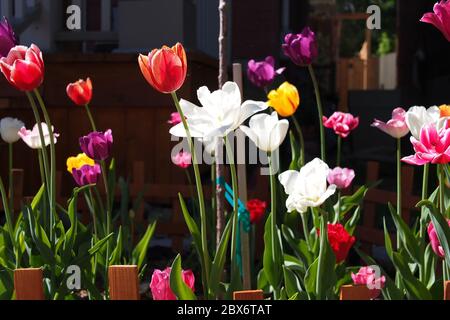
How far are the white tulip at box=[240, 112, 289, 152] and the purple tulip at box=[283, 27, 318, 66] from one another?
885 mm

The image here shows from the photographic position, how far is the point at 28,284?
5.20ft

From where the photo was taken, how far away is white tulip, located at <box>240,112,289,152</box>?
1697 millimetres

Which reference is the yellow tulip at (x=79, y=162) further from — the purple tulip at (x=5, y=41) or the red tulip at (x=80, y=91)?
the purple tulip at (x=5, y=41)

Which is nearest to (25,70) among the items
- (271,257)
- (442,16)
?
(271,257)

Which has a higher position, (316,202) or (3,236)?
(316,202)

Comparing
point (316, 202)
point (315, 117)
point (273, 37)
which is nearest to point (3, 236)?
point (316, 202)

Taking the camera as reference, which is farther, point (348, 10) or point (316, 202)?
point (348, 10)

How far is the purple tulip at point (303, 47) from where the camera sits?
2547 millimetres

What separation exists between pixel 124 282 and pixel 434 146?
0.70 m

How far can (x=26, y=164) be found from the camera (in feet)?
15.5

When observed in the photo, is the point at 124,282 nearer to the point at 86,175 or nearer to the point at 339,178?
the point at 86,175
